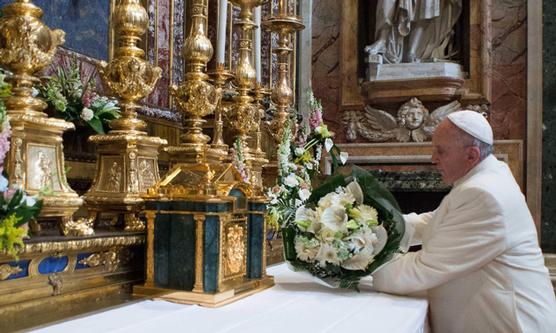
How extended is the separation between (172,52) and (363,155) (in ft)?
10.9

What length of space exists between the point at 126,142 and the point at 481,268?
1.49 meters

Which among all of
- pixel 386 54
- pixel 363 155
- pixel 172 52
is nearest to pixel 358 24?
pixel 386 54

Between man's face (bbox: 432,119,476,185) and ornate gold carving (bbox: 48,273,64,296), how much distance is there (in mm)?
1707

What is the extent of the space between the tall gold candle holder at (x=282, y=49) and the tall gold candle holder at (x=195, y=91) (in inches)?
30.3

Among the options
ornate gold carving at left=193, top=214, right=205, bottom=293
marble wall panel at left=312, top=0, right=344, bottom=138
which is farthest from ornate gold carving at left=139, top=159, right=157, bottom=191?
marble wall panel at left=312, top=0, right=344, bottom=138

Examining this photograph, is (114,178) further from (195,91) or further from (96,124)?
(195,91)

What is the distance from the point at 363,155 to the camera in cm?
696

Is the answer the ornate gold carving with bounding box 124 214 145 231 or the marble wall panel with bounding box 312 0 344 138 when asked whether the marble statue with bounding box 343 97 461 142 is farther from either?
the ornate gold carving with bounding box 124 214 145 231

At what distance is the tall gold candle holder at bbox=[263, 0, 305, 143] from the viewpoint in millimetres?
3559

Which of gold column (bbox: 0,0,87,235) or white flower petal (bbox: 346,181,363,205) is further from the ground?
gold column (bbox: 0,0,87,235)

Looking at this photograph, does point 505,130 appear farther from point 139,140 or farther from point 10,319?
point 10,319

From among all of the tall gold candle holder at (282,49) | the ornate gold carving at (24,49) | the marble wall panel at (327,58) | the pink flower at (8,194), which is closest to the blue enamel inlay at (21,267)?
the pink flower at (8,194)

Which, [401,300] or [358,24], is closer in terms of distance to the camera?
[401,300]

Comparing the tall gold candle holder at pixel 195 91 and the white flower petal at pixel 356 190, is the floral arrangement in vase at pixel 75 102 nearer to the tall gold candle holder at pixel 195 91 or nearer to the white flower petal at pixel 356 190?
the tall gold candle holder at pixel 195 91
